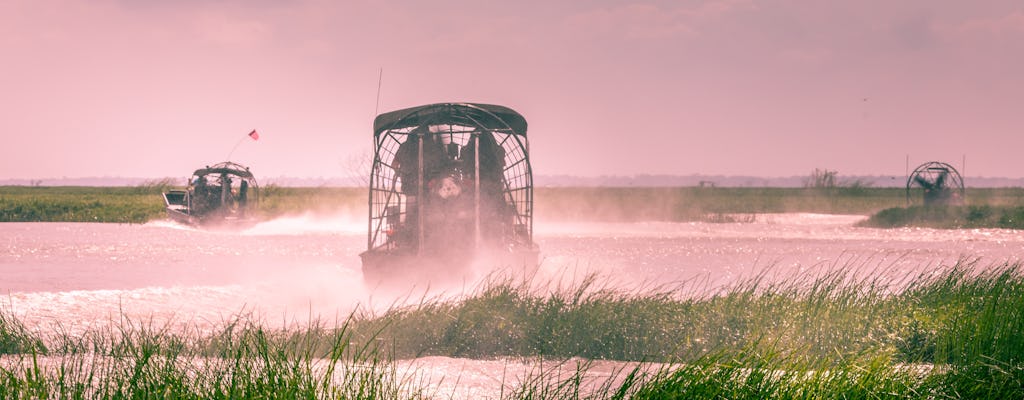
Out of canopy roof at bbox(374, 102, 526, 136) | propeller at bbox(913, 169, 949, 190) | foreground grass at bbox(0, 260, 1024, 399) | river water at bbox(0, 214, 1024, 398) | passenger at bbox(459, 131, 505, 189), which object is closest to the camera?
foreground grass at bbox(0, 260, 1024, 399)

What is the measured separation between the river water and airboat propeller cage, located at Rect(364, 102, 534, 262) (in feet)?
3.06

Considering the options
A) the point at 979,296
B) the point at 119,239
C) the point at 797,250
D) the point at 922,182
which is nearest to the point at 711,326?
the point at 979,296

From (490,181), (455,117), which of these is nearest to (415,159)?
(455,117)

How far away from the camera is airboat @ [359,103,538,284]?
12.1 metres

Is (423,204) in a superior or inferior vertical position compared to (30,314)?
superior

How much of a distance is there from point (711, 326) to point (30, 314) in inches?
361

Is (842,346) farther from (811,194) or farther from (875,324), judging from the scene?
(811,194)

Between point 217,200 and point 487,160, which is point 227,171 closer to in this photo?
point 217,200

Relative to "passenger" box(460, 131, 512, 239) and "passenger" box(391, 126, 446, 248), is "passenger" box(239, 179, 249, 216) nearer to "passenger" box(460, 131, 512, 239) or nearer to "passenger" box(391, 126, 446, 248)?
"passenger" box(391, 126, 446, 248)

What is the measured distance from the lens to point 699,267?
60.3ft

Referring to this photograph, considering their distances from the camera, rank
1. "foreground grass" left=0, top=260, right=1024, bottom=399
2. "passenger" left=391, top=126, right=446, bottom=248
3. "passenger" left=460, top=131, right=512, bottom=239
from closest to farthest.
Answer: "foreground grass" left=0, top=260, right=1024, bottom=399 → "passenger" left=391, top=126, right=446, bottom=248 → "passenger" left=460, top=131, right=512, bottom=239

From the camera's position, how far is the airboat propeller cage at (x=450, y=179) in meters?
12.2

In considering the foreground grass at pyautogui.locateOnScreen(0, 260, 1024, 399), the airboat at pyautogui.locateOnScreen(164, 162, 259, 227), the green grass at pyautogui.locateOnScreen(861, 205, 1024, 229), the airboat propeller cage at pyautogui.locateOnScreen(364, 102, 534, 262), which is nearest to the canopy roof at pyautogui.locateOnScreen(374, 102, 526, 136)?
the airboat propeller cage at pyautogui.locateOnScreen(364, 102, 534, 262)

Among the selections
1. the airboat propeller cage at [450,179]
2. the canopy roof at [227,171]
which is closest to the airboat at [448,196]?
the airboat propeller cage at [450,179]
